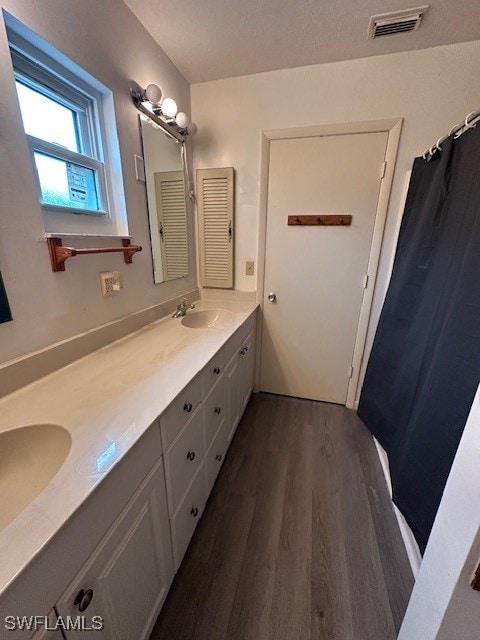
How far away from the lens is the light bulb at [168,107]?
1.40 meters

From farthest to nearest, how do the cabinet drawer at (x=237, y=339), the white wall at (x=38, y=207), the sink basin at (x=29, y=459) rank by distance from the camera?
the cabinet drawer at (x=237, y=339) → the white wall at (x=38, y=207) → the sink basin at (x=29, y=459)

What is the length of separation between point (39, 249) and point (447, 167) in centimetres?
179

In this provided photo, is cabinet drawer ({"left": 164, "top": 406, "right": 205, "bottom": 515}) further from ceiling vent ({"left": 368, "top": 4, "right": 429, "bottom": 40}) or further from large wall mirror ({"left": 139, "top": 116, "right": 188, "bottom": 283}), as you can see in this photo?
ceiling vent ({"left": 368, "top": 4, "right": 429, "bottom": 40})

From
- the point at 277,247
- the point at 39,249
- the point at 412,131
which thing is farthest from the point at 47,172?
the point at 412,131

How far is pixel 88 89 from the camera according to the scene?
3.62 ft

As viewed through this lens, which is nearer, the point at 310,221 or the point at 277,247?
the point at 310,221

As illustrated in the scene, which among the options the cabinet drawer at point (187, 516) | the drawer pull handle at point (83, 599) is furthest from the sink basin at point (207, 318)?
the drawer pull handle at point (83, 599)

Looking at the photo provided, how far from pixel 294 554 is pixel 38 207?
175 cm

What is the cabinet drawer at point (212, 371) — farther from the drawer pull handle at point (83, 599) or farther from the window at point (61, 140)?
the window at point (61, 140)

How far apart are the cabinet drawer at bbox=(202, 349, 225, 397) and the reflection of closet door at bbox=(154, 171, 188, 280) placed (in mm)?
713

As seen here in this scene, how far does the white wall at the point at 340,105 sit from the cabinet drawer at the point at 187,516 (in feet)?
4.99

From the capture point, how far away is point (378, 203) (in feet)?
5.56

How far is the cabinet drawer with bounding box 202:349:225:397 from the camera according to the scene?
1.12m

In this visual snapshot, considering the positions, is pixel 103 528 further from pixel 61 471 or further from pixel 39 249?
pixel 39 249
